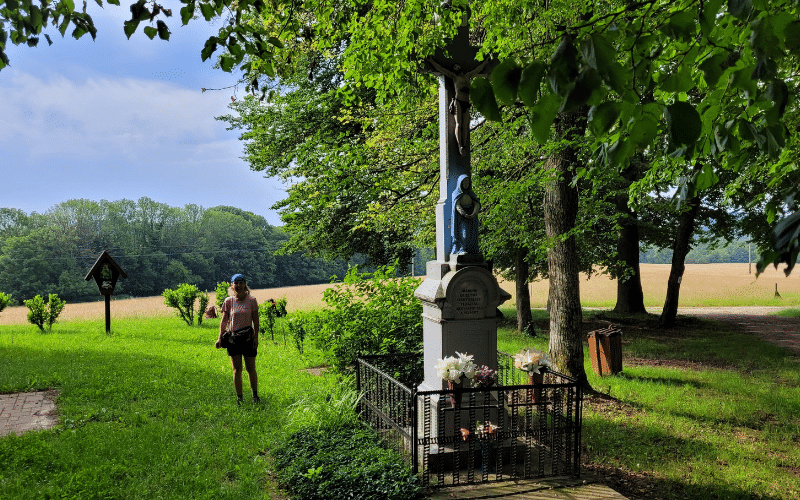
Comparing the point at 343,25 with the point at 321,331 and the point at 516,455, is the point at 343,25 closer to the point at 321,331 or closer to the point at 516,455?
the point at 321,331

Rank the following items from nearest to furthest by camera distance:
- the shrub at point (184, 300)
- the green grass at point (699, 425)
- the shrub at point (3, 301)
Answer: the green grass at point (699, 425)
the shrub at point (3, 301)
the shrub at point (184, 300)

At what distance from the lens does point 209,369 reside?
11250mm

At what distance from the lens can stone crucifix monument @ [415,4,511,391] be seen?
6402 mm

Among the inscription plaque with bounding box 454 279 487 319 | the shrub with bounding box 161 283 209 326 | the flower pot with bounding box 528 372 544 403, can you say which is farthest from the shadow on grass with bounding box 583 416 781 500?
the shrub with bounding box 161 283 209 326

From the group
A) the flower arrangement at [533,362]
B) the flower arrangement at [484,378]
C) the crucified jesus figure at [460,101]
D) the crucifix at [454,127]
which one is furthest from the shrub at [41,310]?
the flower arrangement at [533,362]

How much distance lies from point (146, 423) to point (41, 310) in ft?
41.5

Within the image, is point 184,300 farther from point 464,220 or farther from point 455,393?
point 455,393

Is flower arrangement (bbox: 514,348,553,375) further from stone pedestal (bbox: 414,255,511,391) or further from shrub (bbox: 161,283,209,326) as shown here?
shrub (bbox: 161,283,209,326)

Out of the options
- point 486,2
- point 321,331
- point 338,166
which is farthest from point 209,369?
point 486,2

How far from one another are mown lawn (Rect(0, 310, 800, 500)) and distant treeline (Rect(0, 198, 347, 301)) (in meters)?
31.8

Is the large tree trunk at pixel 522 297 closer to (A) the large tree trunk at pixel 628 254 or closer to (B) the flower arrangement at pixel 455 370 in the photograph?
(A) the large tree trunk at pixel 628 254

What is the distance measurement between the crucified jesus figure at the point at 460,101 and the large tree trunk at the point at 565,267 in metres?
3.08

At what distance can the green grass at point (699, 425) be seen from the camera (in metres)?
5.84

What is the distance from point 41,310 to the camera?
17.4m
